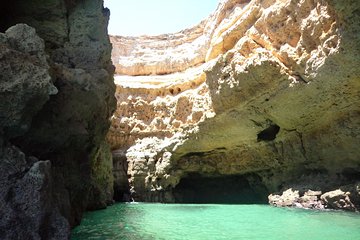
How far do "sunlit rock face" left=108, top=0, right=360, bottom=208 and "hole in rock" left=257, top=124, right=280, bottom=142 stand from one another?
4 cm

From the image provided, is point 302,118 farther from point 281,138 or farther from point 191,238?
point 191,238

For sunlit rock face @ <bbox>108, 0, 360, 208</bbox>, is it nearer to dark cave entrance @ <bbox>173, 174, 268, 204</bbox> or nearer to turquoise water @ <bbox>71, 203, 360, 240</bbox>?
dark cave entrance @ <bbox>173, 174, 268, 204</bbox>

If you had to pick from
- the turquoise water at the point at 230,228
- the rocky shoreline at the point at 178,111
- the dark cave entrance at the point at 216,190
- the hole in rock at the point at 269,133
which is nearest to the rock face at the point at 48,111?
the rocky shoreline at the point at 178,111

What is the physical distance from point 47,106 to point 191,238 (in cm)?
379

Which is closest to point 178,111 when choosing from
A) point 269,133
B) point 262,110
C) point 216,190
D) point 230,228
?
point 216,190

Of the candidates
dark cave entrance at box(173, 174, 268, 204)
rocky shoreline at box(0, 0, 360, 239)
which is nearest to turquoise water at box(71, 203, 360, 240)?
rocky shoreline at box(0, 0, 360, 239)

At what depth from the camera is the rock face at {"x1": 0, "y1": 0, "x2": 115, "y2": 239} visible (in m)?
4.87

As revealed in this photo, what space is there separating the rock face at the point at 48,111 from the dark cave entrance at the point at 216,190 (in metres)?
9.60

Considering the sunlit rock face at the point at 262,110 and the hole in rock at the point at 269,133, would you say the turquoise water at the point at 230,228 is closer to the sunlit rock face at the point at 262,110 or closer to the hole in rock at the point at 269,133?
the sunlit rock face at the point at 262,110

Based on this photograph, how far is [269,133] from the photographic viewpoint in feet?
51.4

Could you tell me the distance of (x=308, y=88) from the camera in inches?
461

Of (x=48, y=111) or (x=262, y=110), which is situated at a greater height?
(x=262, y=110)

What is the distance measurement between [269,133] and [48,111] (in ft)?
36.9

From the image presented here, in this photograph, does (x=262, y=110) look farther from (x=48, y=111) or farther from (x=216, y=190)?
(x=48, y=111)
